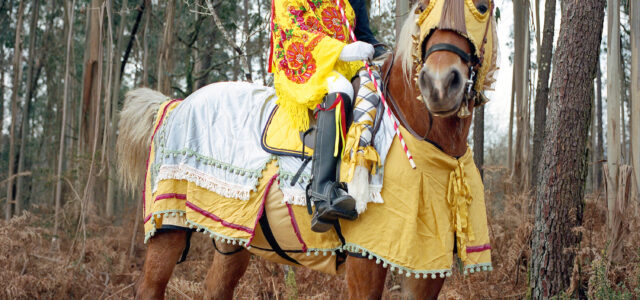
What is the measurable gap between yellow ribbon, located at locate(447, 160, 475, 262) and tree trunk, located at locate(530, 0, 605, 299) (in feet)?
Answer: 5.71

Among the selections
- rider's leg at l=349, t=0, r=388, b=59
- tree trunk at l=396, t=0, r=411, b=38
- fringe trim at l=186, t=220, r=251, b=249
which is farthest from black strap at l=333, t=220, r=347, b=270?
tree trunk at l=396, t=0, r=411, b=38

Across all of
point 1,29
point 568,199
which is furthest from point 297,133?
point 1,29

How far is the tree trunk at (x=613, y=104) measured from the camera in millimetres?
4617

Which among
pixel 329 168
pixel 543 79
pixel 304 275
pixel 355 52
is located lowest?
pixel 304 275

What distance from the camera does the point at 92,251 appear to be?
7.54 meters

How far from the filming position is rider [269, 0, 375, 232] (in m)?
2.70

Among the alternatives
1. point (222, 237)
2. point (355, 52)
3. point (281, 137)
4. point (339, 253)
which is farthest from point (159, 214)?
point (355, 52)

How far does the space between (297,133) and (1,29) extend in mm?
19426

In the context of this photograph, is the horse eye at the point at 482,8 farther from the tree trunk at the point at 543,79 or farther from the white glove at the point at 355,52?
the tree trunk at the point at 543,79

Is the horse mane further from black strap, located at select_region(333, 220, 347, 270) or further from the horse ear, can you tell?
black strap, located at select_region(333, 220, 347, 270)

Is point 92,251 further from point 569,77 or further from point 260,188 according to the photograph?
point 569,77

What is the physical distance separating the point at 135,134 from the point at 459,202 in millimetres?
2560

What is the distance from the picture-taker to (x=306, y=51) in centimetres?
299

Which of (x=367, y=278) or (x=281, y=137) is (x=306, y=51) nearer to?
(x=281, y=137)
